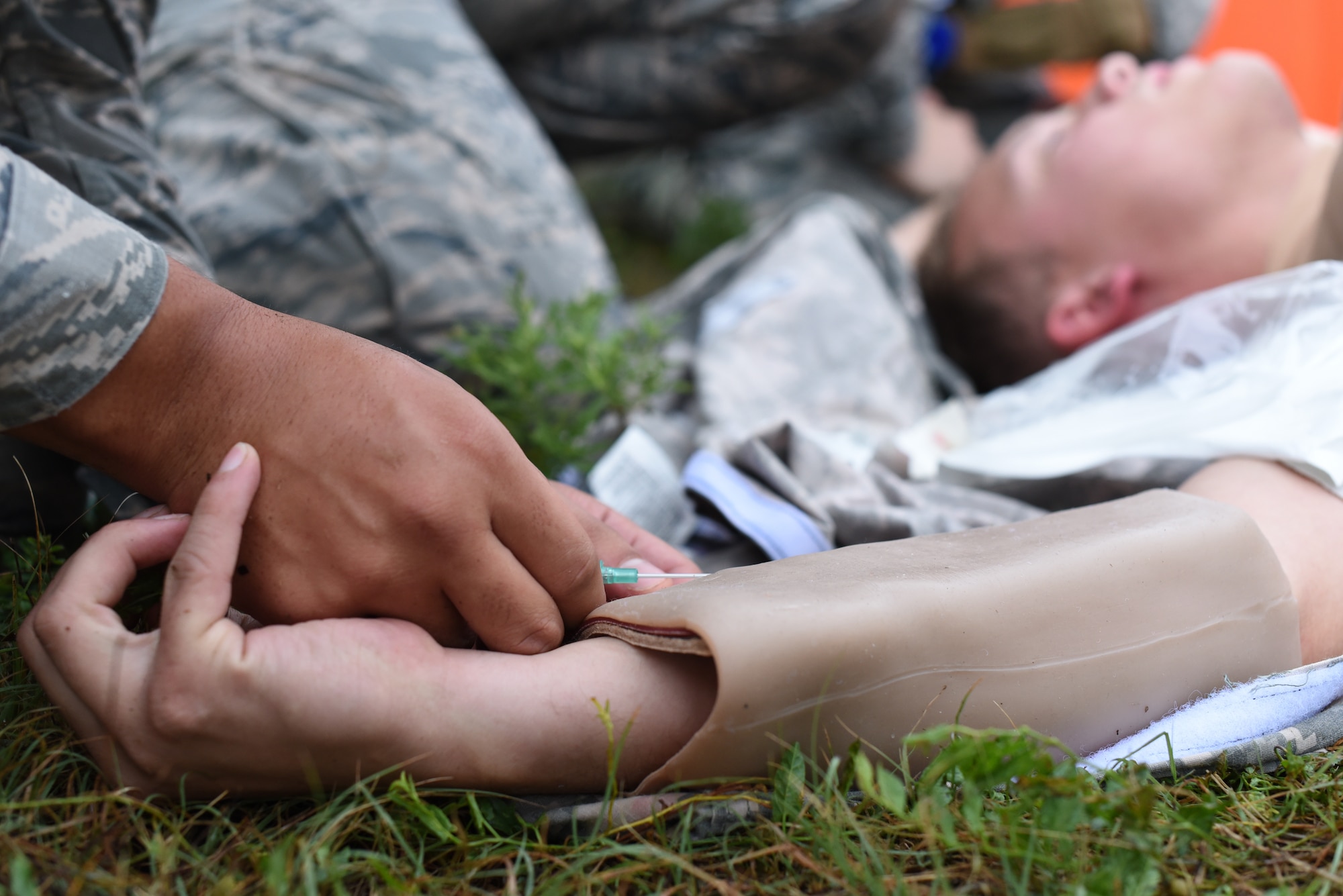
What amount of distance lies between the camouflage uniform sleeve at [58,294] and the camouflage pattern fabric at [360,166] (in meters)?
0.79

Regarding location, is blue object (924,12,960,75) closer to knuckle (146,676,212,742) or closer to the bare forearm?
the bare forearm

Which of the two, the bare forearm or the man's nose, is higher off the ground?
the man's nose

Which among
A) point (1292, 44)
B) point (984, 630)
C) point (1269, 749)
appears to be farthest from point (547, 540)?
point (1292, 44)

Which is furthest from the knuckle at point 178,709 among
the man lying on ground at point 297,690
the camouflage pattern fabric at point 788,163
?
the camouflage pattern fabric at point 788,163

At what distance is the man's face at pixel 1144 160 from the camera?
7.15 ft

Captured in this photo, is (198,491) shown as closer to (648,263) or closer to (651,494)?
(651,494)

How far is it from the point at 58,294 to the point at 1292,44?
15.1ft

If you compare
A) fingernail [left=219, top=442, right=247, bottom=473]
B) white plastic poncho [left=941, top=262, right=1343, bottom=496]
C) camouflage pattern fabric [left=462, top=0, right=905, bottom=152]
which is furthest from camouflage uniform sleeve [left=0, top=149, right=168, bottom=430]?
camouflage pattern fabric [left=462, top=0, right=905, bottom=152]

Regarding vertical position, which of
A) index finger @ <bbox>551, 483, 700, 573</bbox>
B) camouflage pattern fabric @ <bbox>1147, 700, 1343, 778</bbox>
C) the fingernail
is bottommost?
camouflage pattern fabric @ <bbox>1147, 700, 1343, 778</bbox>

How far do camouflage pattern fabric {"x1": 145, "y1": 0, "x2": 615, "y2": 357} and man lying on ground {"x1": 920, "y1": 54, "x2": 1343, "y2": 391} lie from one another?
1185 millimetres

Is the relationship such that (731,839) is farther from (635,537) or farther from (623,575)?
(635,537)

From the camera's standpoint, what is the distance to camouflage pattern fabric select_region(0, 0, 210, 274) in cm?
136

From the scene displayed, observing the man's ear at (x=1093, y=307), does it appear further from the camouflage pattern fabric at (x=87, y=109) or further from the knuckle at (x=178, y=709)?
the knuckle at (x=178, y=709)

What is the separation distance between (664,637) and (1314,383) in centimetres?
122
